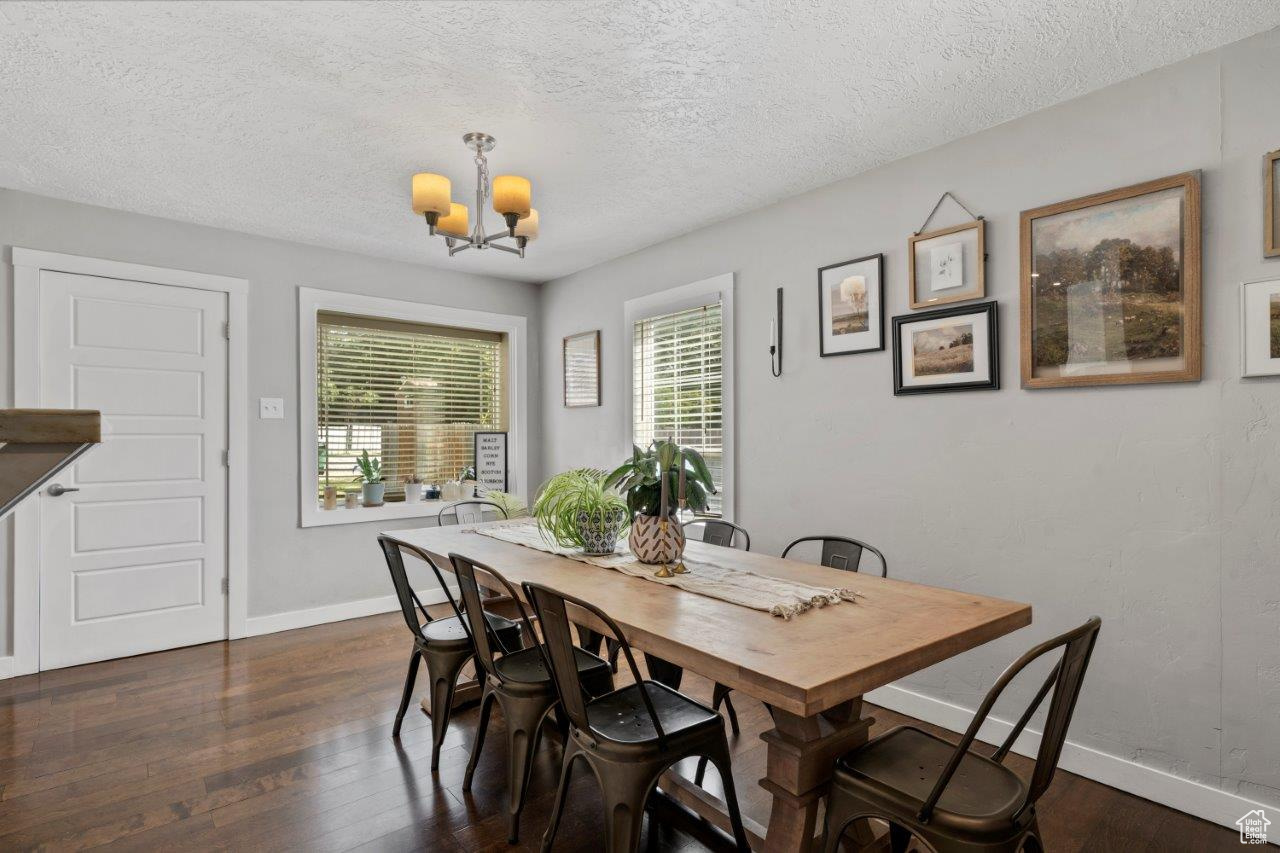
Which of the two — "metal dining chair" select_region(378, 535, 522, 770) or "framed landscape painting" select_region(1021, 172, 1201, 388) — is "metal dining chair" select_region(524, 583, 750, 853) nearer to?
"metal dining chair" select_region(378, 535, 522, 770)

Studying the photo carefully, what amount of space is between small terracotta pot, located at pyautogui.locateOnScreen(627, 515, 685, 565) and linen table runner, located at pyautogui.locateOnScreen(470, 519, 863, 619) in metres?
0.04

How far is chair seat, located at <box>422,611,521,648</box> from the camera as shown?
243 cm

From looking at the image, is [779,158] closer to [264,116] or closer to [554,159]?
[554,159]

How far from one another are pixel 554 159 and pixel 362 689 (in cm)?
271

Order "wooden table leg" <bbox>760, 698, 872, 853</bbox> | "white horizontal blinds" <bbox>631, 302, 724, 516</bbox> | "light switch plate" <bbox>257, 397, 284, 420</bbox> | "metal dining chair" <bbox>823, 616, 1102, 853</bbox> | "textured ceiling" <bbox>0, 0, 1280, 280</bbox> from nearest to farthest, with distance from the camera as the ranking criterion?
"metal dining chair" <bbox>823, 616, 1102, 853</bbox>, "wooden table leg" <bbox>760, 698, 872, 853</bbox>, "textured ceiling" <bbox>0, 0, 1280, 280</bbox>, "white horizontal blinds" <bbox>631, 302, 724, 516</bbox>, "light switch plate" <bbox>257, 397, 284, 420</bbox>

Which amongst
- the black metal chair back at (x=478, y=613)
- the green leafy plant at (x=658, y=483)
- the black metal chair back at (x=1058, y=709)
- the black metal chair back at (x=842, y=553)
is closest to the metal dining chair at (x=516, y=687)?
the black metal chair back at (x=478, y=613)

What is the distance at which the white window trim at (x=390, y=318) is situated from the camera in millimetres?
4293

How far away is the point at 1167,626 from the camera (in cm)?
224

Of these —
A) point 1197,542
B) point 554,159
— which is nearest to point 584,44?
point 554,159

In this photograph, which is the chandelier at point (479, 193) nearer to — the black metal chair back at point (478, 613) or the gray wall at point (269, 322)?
the black metal chair back at point (478, 613)

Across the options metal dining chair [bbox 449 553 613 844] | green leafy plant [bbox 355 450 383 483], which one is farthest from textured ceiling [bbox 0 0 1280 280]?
green leafy plant [bbox 355 450 383 483]

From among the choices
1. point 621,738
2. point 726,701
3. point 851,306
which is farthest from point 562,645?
point 851,306

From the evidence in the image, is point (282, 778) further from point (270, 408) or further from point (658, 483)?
point (270, 408)

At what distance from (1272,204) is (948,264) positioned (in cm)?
101
